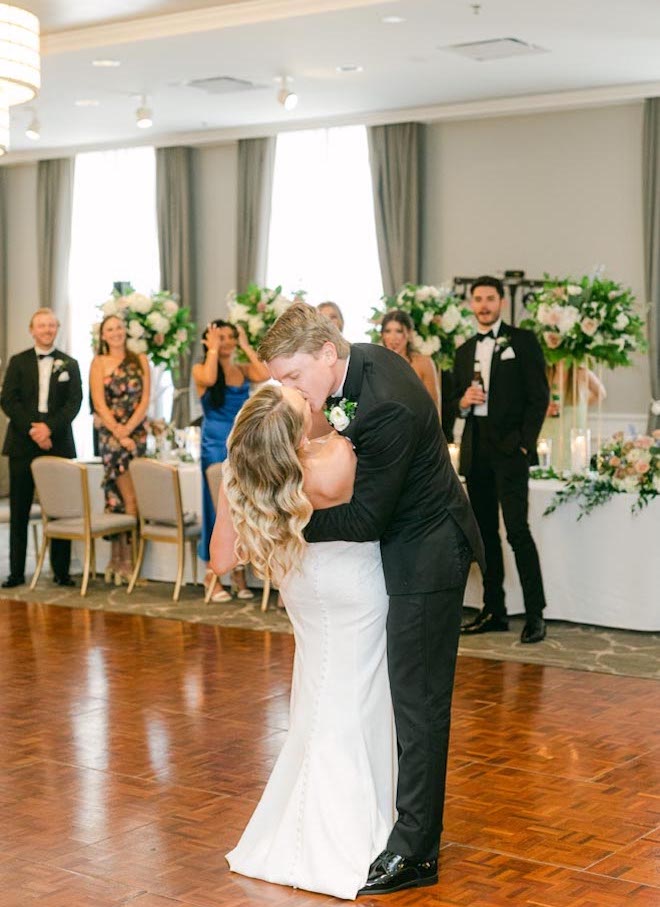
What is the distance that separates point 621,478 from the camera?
25.3 feet

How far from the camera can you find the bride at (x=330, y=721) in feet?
12.7

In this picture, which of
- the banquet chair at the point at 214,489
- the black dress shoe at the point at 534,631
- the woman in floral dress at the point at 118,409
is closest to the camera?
the black dress shoe at the point at 534,631

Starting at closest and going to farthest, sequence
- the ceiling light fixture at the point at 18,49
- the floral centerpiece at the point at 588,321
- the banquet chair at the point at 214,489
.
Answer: the ceiling light fixture at the point at 18,49, the floral centerpiece at the point at 588,321, the banquet chair at the point at 214,489

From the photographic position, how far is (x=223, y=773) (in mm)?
5168

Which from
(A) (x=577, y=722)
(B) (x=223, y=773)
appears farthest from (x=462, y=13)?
(B) (x=223, y=773)

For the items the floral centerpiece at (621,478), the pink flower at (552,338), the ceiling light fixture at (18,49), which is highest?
the ceiling light fixture at (18,49)

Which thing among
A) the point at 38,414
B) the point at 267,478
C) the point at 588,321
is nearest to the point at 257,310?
the point at 38,414

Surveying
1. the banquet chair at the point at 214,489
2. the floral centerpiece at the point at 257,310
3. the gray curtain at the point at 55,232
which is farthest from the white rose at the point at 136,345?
the gray curtain at the point at 55,232

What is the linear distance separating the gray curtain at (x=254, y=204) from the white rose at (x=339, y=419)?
35.8 feet

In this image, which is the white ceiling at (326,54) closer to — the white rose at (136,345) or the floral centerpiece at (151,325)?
the floral centerpiece at (151,325)

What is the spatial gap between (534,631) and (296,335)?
4153 millimetres

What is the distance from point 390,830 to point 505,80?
8862 mm

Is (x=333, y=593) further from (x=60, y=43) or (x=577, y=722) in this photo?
(x=60, y=43)

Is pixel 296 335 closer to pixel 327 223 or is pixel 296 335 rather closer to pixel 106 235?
pixel 327 223
